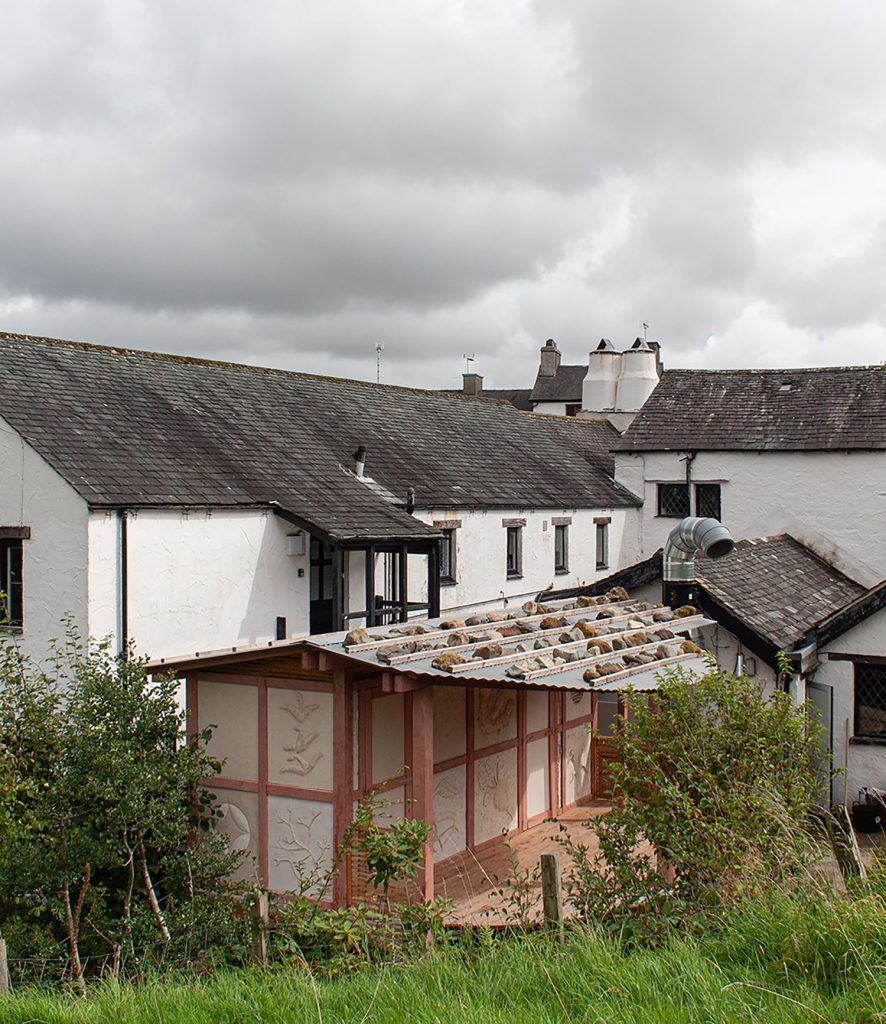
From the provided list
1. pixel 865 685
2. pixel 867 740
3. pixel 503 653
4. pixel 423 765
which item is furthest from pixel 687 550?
pixel 423 765

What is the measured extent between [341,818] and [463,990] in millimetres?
4097

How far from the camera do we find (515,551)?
26781 mm

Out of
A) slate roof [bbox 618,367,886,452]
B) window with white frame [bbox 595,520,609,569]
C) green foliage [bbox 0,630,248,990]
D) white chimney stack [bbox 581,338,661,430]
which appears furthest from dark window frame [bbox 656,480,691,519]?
green foliage [bbox 0,630,248,990]

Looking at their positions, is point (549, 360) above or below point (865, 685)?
above

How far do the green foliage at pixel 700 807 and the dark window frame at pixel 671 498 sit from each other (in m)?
21.4

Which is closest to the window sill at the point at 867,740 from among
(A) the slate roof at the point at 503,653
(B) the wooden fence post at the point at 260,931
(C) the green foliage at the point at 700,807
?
(A) the slate roof at the point at 503,653

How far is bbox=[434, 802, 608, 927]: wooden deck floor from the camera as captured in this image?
934cm

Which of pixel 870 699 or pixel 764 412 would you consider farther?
pixel 764 412

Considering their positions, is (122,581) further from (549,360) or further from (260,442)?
(549,360)

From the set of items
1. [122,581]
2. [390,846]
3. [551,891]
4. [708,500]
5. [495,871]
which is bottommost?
[495,871]

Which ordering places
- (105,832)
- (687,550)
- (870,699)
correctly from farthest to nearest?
(870,699) → (687,550) → (105,832)

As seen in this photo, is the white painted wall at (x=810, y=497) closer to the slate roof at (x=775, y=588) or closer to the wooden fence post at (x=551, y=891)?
the slate roof at (x=775, y=588)

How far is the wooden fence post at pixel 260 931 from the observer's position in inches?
297

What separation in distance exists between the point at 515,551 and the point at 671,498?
5432 millimetres
